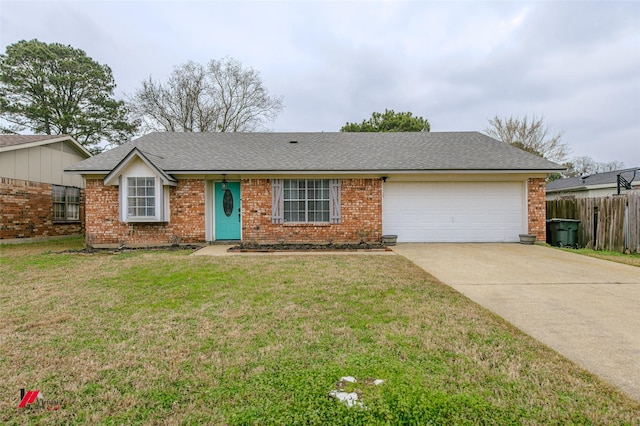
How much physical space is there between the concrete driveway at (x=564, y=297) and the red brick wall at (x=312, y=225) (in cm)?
214

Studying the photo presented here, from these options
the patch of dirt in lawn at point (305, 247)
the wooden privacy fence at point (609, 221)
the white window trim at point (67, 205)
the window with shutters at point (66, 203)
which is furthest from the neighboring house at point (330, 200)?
the white window trim at point (67, 205)

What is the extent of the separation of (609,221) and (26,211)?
66.6 ft

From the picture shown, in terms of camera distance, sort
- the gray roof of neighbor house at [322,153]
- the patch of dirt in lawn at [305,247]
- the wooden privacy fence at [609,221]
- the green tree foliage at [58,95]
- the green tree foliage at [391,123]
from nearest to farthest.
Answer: the wooden privacy fence at [609,221] < the patch of dirt in lawn at [305,247] < the gray roof of neighbor house at [322,153] < the green tree foliage at [58,95] < the green tree foliage at [391,123]

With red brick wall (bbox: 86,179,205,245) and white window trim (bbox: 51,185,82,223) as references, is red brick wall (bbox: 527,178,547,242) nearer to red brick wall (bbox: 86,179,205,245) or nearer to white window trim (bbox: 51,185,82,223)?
red brick wall (bbox: 86,179,205,245)

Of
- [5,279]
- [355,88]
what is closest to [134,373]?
[5,279]

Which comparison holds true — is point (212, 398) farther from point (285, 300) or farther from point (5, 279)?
point (5, 279)

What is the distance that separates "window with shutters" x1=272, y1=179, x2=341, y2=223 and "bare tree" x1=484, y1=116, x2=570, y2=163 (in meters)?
21.9

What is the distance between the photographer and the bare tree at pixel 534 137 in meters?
25.4

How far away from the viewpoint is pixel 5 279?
5922mm

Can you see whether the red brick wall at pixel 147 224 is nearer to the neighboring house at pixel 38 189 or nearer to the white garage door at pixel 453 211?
the neighboring house at pixel 38 189

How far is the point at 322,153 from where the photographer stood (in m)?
11.9

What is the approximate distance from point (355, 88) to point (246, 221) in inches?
671

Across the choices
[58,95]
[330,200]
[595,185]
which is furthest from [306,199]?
[58,95]

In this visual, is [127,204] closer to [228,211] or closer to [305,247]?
[228,211]
